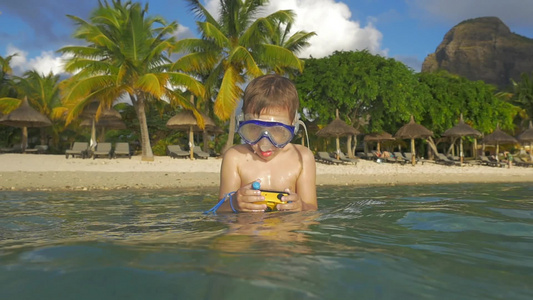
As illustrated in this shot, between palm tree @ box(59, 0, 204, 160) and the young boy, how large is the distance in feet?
48.5

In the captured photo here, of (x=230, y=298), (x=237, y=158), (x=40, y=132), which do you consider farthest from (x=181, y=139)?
(x=230, y=298)

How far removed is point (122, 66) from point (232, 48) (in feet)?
18.0

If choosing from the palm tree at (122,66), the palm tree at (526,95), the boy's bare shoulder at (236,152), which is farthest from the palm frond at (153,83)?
the palm tree at (526,95)

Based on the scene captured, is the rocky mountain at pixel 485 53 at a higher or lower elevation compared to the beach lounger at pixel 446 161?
higher

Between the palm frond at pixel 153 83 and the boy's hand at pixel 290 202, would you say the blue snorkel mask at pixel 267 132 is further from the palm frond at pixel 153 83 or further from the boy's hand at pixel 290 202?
the palm frond at pixel 153 83

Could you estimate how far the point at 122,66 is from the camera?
17.5m

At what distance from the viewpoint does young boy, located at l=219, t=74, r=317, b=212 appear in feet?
9.29

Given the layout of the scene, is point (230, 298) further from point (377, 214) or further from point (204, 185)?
point (204, 185)

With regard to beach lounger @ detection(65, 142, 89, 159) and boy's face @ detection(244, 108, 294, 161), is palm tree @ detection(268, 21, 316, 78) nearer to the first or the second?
beach lounger @ detection(65, 142, 89, 159)

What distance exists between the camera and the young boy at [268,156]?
2830 millimetres

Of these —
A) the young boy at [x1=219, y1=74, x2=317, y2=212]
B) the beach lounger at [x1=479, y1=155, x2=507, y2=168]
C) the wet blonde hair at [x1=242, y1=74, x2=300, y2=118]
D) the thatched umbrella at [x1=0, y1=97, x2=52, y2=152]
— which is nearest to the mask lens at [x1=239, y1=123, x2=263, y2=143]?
the young boy at [x1=219, y1=74, x2=317, y2=212]

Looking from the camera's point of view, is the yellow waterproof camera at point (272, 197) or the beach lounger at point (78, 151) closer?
the yellow waterproof camera at point (272, 197)

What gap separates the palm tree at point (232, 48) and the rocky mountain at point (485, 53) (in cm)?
7225

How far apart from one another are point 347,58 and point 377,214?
24325 millimetres
